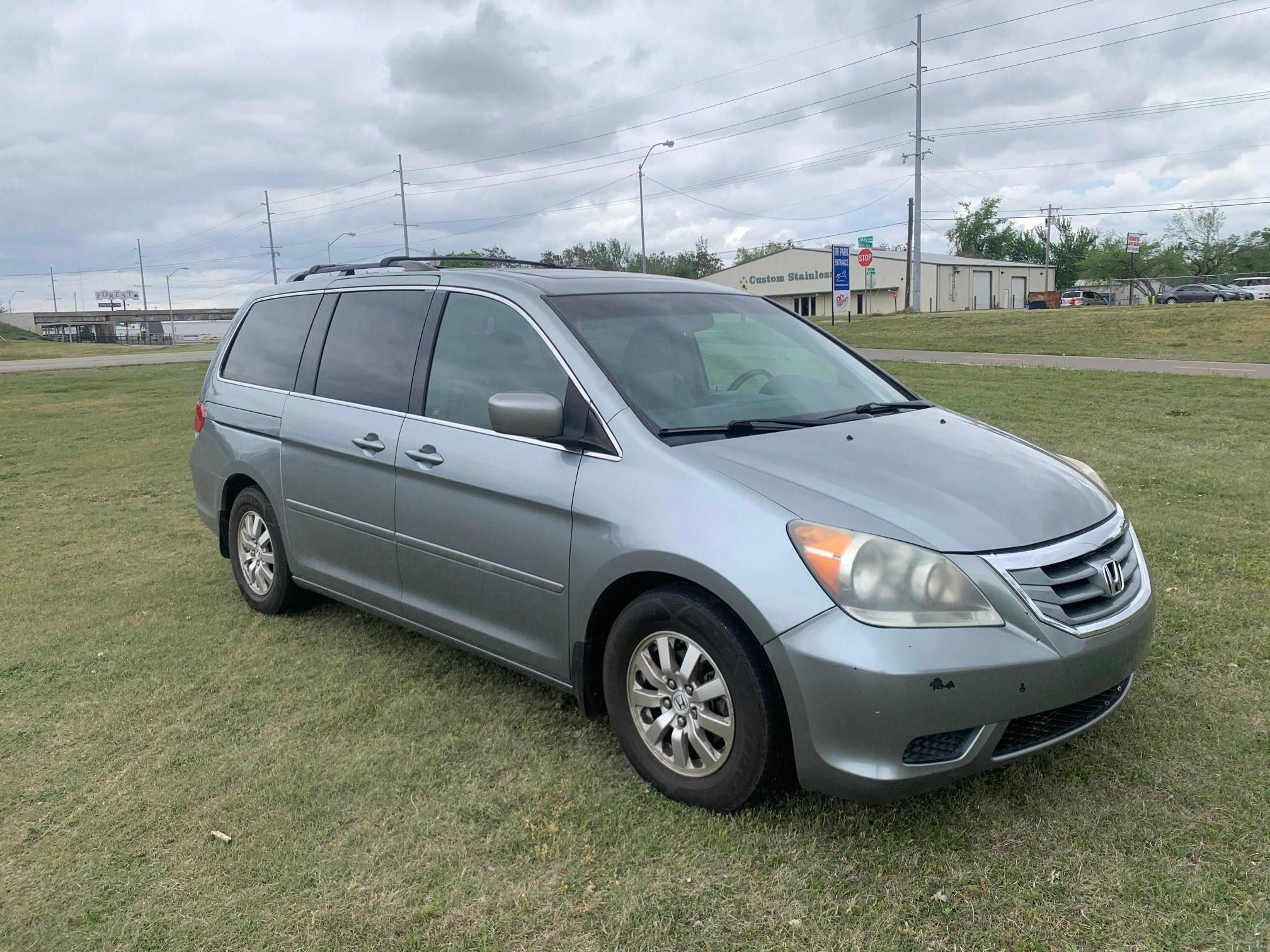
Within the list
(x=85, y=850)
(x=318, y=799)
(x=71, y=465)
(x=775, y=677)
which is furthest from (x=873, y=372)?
(x=71, y=465)

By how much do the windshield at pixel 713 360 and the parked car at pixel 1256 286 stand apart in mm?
48422

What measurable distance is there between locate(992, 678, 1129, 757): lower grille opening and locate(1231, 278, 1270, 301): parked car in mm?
49438

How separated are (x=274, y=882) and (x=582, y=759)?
112 centimetres

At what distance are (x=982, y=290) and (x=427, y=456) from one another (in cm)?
7358

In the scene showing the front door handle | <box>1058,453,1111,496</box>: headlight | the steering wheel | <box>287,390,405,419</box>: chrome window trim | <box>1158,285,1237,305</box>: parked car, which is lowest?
<box>1058,453,1111,496</box>: headlight

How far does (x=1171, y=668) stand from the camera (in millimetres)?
4051

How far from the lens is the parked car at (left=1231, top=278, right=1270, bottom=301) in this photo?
45438 millimetres

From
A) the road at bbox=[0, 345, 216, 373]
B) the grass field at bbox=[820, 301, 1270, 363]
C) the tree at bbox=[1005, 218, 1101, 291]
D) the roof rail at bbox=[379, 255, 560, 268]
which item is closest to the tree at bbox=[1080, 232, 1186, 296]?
the tree at bbox=[1005, 218, 1101, 291]

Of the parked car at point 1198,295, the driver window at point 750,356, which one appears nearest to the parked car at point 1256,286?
the parked car at point 1198,295

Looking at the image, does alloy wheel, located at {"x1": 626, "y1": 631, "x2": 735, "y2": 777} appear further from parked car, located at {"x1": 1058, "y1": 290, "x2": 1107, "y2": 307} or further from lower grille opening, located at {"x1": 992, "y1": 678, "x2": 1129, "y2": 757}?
parked car, located at {"x1": 1058, "y1": 290, "x2": 1107, "y2": 307}

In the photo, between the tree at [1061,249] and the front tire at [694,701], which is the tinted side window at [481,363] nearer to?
the front tire at [694,701]

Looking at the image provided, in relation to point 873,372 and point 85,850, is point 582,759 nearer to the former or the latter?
point 85,850

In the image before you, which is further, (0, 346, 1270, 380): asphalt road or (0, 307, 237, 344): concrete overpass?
(0, 307, 237, 344): concrete overpass

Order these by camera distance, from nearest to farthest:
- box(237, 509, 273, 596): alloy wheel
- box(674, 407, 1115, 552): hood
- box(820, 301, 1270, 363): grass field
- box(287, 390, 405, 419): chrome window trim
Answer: box(674, 407, 1115, 552): hood < box(287, 390, 405, 419): chrome window trim < box(237, 509, 273, 596): alloy wheel < box(820, 301, 1270, 363): grass field
